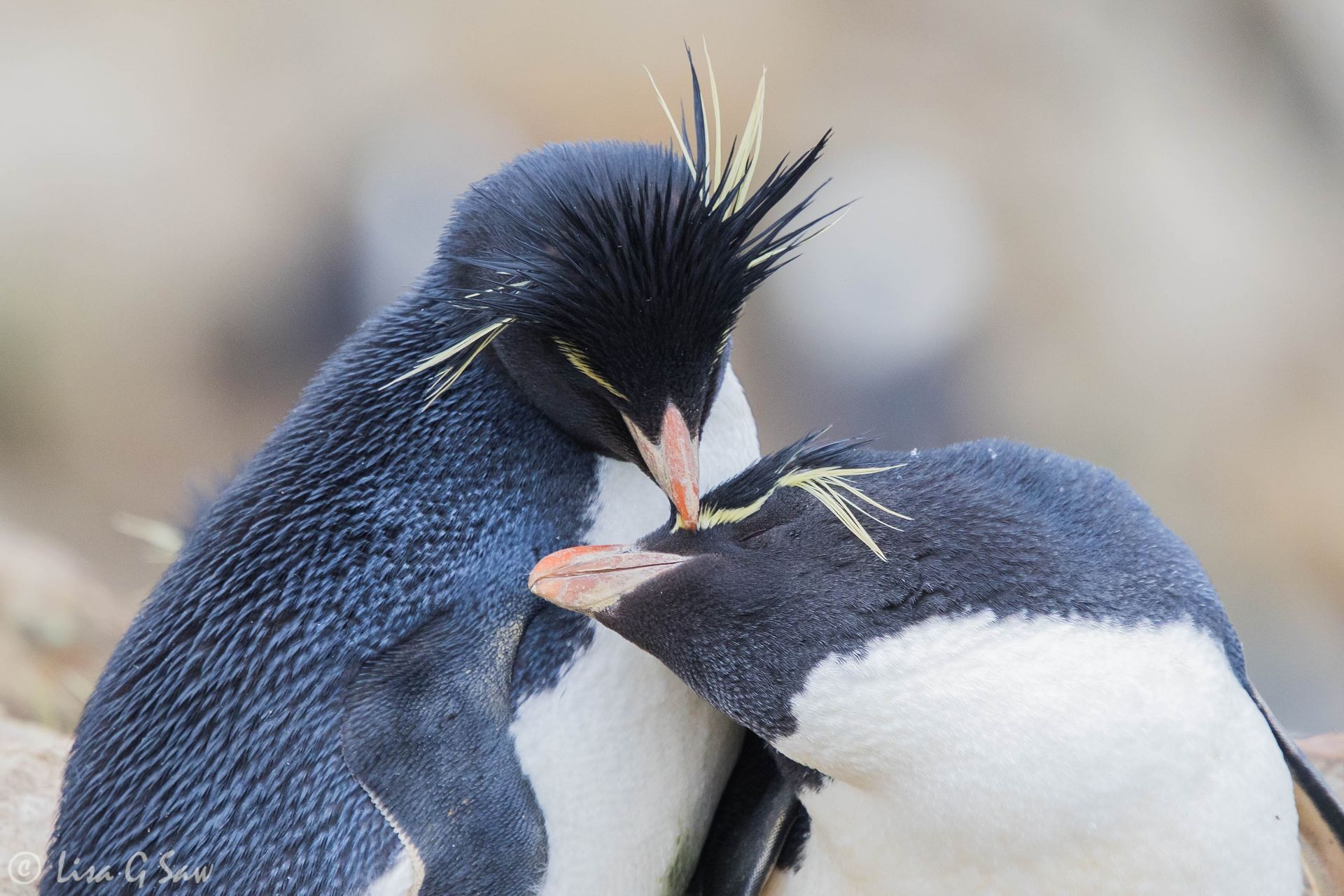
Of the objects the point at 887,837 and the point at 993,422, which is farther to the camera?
the point at 993,422

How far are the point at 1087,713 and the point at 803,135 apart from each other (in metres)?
2.62

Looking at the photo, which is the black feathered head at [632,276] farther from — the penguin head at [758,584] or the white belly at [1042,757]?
the white belly at [1042,757]

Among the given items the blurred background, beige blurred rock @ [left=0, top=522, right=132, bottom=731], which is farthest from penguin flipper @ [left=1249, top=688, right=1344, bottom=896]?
the blurred background

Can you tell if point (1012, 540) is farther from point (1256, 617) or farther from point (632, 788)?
point (1256, 617)

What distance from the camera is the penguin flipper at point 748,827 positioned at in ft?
3.32

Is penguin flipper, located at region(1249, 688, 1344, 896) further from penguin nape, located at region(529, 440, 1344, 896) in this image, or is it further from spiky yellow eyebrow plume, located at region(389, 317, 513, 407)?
spiky yellow eyebrow plume, located at region(389, 317, 513, 407)

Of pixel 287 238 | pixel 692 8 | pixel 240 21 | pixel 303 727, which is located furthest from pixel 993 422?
A: pixel 303 727

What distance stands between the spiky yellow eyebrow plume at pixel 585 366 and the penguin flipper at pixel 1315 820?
1.82ft

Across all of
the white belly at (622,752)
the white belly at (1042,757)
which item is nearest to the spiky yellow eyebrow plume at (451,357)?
the white belly at (622,752)

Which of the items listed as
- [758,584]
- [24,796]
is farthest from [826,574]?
[24,796]

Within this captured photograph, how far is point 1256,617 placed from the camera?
2.94 metres

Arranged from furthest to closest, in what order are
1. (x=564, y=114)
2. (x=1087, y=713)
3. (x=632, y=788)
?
1. (x=564, y=114)
2. (x=632, y=788)
3. (x=1087, y=713)

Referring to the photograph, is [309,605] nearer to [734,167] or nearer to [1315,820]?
[734,167]
